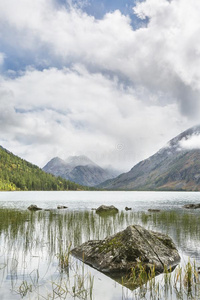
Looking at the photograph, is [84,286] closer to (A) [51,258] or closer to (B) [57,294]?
(B) [57,294]

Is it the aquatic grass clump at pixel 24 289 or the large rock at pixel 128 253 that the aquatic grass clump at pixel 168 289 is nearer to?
the large rock at pixel 128 253

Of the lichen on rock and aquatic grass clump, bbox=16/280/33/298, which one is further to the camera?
the lichen on rock

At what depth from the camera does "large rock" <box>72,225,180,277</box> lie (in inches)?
479

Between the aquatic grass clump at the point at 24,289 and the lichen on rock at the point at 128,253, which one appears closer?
the aquatic grass clump at the point at 24,289

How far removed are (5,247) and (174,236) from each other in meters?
14.7

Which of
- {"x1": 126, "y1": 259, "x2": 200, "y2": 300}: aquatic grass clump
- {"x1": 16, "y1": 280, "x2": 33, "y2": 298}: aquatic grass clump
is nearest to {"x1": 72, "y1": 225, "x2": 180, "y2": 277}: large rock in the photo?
{"x1": 126, "y1": 259, "x2": 200, "y2": 300}: aquatic grass clump

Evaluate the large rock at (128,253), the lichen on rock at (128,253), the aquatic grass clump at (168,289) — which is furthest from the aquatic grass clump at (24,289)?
the aquatic grass clump at (168,289)

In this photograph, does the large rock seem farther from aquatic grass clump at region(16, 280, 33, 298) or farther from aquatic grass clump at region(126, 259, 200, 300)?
aquatic grass clump at region(16, 280, 33, 298)

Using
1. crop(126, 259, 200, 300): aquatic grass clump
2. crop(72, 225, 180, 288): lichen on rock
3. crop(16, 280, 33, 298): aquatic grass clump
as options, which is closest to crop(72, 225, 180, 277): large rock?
crop(72, 225, 180, 288): lichen on rock

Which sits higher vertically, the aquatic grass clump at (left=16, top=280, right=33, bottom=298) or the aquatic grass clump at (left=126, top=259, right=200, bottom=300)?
the aquatic grass clump at (left=16, top=280, right=33, bottom=298)

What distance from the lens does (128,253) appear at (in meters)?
12.9

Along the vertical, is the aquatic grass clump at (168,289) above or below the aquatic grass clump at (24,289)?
below

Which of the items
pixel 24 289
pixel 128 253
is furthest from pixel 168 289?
pixel 24 289

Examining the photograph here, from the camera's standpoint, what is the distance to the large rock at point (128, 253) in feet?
39.9
